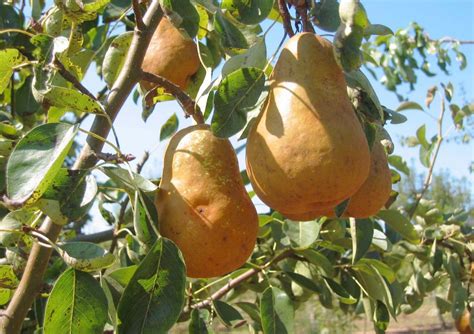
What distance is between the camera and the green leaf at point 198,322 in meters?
1.34

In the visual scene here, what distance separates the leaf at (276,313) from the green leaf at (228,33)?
0.61 meters

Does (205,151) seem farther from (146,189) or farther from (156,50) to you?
(156,50)

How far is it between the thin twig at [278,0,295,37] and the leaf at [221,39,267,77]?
0.14 ft

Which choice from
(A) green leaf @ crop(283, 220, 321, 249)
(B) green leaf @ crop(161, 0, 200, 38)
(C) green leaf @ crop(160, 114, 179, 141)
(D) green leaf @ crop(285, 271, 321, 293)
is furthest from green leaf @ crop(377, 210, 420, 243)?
(B) green leaf @ crop(161, 0, 200, 38)

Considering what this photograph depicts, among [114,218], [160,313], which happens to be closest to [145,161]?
[114,218]

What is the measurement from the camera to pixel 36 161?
0.83 m

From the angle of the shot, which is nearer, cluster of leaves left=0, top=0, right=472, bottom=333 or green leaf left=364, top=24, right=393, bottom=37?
cluster of leaves left=0, top=0, right=472, bottom=333

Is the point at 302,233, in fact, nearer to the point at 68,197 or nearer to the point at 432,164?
the point at 68,197

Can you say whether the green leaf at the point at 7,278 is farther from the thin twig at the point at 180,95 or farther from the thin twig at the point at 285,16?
the thin twig at the point at 285,16

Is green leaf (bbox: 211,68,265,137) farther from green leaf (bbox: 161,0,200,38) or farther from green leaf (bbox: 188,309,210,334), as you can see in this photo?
green leaf (bbox: 188,309,210,334)

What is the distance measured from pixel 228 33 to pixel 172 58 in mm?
330

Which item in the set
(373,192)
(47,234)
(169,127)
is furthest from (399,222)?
(47,234)

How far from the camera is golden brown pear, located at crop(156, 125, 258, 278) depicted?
879 mm

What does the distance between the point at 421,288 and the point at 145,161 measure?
4.08 ft
